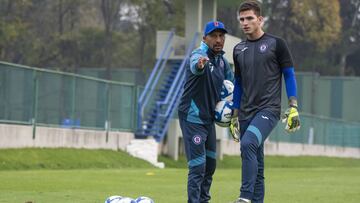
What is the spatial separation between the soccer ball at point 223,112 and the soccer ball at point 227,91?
6cm

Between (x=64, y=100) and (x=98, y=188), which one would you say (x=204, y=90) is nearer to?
(x=98, y=188)

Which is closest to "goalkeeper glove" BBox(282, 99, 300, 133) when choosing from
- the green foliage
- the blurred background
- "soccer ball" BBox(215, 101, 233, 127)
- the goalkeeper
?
the goalkeeper

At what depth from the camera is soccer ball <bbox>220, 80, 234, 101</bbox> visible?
10.4m

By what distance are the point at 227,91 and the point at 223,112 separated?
27 centimetres

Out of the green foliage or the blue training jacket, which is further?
the green foliage

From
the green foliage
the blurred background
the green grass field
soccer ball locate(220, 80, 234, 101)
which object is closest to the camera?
soccer ball locate(220, 80, 234, 101)

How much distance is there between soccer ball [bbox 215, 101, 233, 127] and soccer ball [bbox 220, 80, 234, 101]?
6cm

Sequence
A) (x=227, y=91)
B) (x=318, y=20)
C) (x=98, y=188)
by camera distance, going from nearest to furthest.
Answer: (x=227, y=91) → (x=98, y=188) → (x=318, y=20)

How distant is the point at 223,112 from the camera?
1034cm

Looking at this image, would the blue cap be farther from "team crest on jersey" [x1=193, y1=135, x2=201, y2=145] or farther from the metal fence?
the metal fence

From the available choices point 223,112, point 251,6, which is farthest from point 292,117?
point 251,6

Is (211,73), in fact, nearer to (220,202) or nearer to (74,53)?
(220,202)

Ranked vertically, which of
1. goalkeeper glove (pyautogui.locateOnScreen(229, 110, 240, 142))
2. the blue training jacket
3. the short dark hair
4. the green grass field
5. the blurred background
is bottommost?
the green grass field

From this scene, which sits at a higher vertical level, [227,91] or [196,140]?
[227,91]
